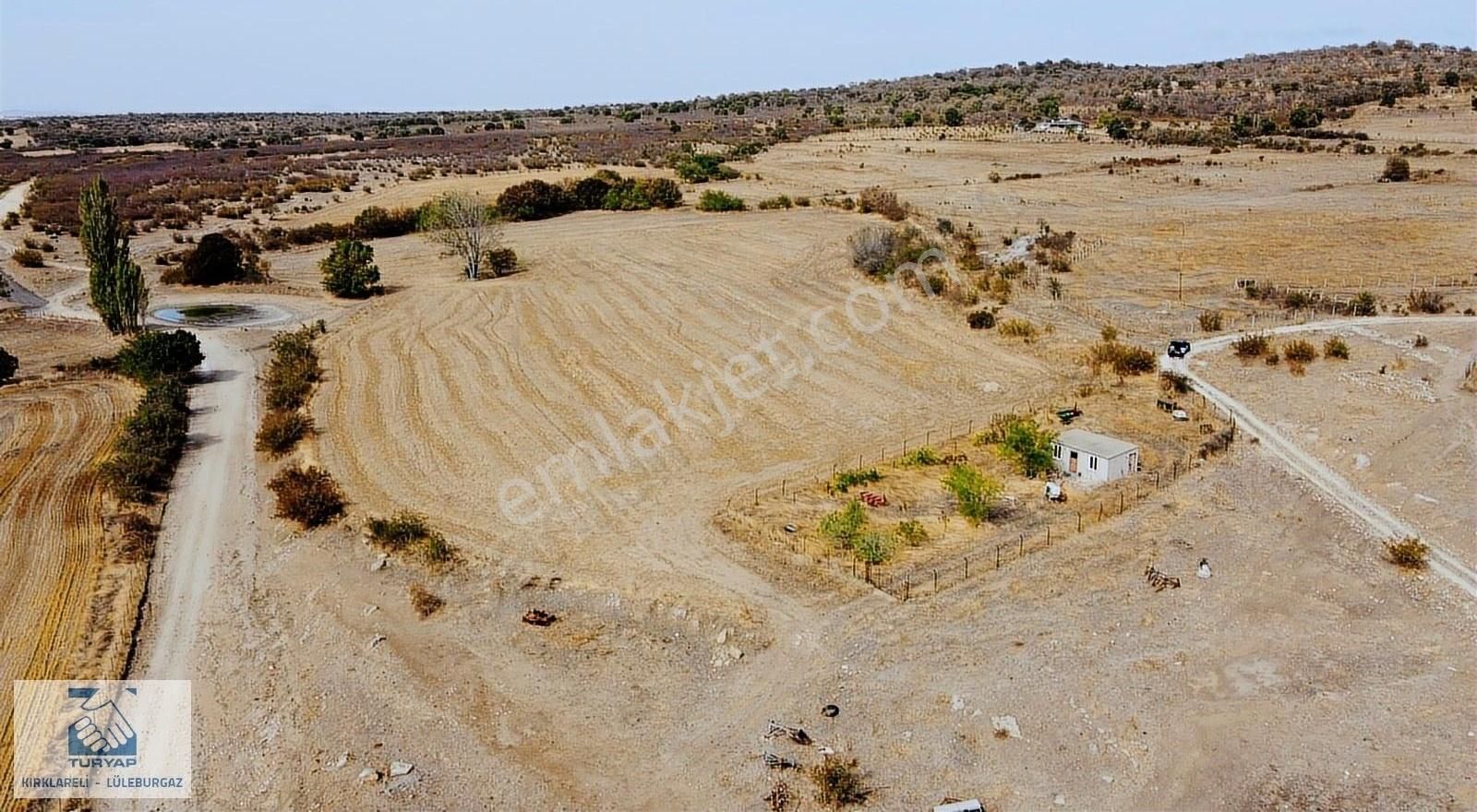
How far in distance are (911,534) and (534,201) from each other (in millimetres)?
54648

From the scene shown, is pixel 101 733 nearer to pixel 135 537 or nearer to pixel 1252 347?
pixel 135 537

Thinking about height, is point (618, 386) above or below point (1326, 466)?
above

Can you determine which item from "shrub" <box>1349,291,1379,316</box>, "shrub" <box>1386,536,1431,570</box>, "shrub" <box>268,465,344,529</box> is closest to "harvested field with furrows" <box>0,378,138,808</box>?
"shrub" <box>268,465,344,529</box>

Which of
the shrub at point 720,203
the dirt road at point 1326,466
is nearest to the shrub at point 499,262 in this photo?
the shrub at point 720,203

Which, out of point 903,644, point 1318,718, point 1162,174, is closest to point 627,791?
point 903,644

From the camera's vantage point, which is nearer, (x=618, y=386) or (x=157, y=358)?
(x=618, y=386)

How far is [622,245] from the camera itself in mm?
60312

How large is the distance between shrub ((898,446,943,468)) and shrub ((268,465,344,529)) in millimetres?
15668

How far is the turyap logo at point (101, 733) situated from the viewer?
1706cm

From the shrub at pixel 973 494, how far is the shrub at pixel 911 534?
52.4 inches

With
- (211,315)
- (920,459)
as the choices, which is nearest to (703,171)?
(211,315)

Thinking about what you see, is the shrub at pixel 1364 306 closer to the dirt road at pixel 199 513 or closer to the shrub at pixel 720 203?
the shrub at pixel 720 203

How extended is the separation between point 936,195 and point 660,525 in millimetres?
54355

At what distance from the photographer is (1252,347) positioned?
35688mm
